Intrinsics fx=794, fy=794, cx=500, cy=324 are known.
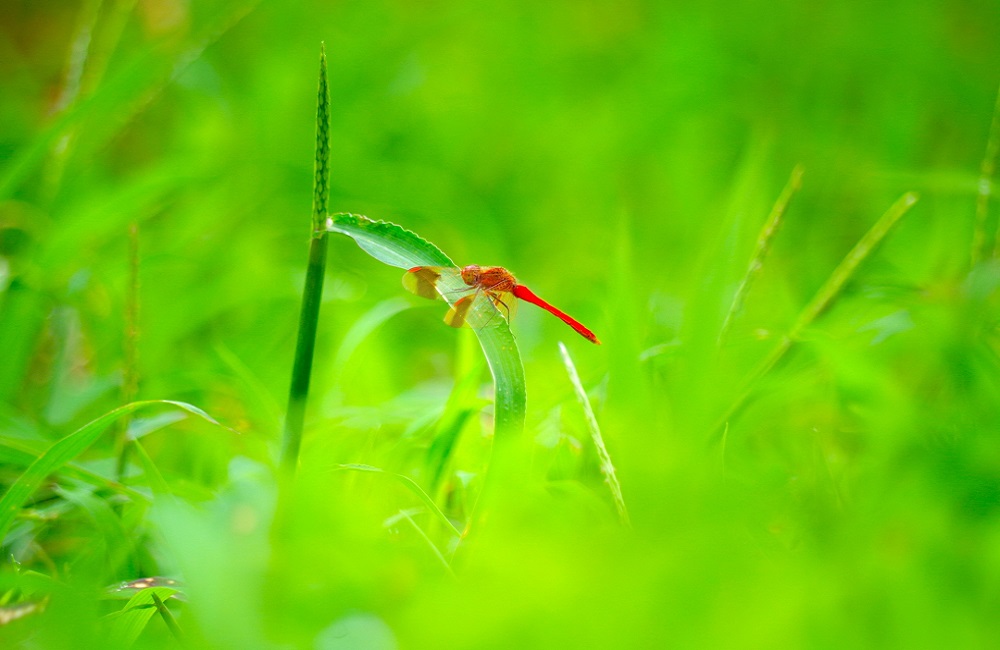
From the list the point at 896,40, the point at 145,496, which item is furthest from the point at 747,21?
the point at 145,496

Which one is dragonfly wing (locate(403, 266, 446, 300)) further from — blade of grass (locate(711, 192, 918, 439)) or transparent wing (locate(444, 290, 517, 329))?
blade of grass (locate(711, 192, 918, 439))

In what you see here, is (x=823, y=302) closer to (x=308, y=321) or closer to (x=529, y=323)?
(x=308, y=321)

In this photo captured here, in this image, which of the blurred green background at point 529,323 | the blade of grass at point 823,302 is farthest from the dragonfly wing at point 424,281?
the blade of grass at point 823,302

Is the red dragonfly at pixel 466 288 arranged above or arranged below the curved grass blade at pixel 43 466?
above

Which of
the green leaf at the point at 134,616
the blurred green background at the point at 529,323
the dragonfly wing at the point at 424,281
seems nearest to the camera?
the blurred green background at the point at 529,323

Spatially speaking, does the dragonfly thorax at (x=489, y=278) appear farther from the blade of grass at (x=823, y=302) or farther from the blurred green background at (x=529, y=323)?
the blade of grass at (x=823, y=302)

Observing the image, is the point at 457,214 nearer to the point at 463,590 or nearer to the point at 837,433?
the point at 837,433

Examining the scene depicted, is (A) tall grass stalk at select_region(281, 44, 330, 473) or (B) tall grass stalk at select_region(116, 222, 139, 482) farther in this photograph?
(B) tall grass stalk at select_region(116, 222, 139, 482)

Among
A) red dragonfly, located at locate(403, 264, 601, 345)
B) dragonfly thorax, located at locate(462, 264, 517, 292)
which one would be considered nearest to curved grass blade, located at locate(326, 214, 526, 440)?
red dragonfly, located at locate(403, 264, 601, 345)
